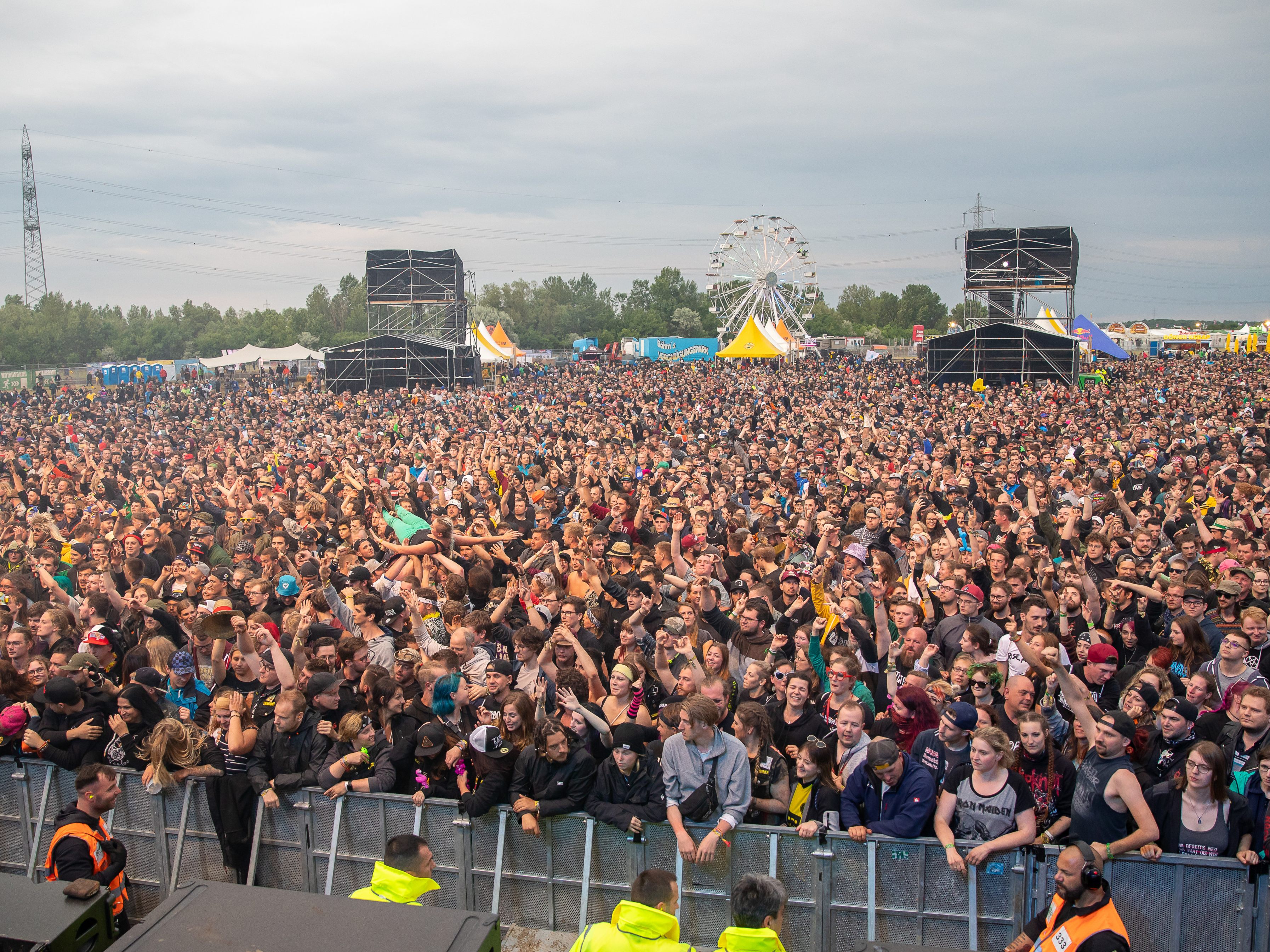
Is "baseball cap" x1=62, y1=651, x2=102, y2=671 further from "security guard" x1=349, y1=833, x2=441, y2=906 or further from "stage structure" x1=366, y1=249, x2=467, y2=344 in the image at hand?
"stage structure" x1=366, y1=249, x2=467, y2=344

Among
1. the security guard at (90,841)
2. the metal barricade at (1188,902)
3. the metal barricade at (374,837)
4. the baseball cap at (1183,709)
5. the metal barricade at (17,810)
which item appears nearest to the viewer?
the metal barricade at (1188,902)

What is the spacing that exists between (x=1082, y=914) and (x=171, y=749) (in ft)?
13.6

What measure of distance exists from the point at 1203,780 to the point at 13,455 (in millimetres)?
Result: 18849

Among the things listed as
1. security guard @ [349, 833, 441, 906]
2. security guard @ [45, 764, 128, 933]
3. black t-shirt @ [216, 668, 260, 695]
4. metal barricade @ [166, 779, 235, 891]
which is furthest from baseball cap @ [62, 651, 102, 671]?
security guard @ [349, 833, 441, 906]

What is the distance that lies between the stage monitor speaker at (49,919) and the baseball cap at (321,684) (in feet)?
6.12

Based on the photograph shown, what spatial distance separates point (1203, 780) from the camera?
3.73m

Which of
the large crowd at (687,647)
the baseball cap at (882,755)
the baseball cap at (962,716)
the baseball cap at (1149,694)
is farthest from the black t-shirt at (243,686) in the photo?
the baseball cap at (1149,694)

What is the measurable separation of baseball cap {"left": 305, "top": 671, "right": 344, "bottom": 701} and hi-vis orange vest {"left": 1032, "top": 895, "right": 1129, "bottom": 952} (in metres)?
3.35

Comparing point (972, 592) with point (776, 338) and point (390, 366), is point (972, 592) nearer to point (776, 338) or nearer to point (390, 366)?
point (390, 366)

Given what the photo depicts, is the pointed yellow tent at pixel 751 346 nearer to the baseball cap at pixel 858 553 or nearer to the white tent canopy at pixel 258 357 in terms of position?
the white tent canopy at pixel 258 357

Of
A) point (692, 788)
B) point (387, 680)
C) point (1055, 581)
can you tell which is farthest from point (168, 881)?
point (1055, 581)

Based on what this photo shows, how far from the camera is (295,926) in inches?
91.3

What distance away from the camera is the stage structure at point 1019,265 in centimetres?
3900

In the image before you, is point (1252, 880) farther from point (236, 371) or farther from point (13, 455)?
point (236, 371)
